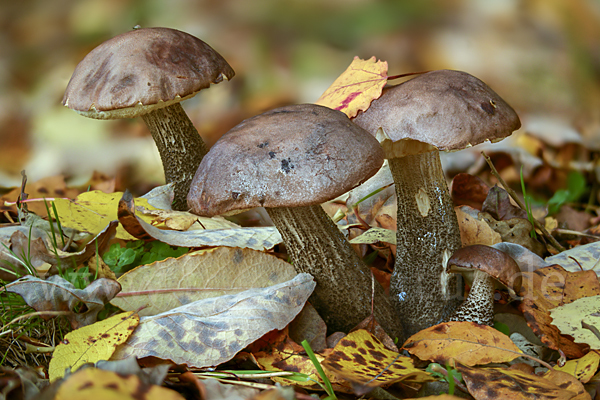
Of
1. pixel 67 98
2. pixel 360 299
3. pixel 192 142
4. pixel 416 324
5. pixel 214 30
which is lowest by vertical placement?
pixel 416 324

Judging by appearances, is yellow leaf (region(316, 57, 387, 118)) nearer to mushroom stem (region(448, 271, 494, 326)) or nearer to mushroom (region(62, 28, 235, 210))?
mushroom (region(62, 28, 235, 210))

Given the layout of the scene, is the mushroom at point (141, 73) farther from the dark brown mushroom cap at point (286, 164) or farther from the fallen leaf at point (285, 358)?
the fallen leaf at point (285, 358)

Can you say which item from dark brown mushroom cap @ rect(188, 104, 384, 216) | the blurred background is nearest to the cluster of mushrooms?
dark brown mushroom cap @ rect(188, 104, 384, 216)

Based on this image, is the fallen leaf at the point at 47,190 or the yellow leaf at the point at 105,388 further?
the fallen leaf at the point at 47,190

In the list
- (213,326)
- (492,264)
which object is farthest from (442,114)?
(213,326)

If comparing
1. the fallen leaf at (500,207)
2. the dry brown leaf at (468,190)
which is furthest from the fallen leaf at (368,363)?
the dry brown leaf at (468,190)

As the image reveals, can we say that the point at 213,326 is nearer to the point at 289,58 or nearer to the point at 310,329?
the point at 310,329

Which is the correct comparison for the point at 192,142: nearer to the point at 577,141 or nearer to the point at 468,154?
the point at 468,154

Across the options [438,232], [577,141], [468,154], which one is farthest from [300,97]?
[438,232]
